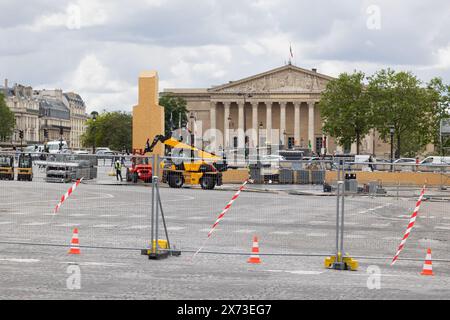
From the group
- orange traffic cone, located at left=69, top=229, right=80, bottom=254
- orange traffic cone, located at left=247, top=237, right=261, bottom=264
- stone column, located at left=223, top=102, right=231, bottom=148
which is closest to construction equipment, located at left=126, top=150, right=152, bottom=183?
orange traffic cone, located at left=69, top=229, right=80, bottom=254

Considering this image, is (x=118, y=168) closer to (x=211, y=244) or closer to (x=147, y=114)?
(x=211, y=244)

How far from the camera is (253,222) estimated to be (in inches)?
793

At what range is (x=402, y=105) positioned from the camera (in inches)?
4614

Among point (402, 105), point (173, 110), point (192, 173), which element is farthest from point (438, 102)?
point (192, 173)

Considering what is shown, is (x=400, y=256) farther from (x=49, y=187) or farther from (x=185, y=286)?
(x=49, y=187)

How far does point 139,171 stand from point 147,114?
42033 millimetres

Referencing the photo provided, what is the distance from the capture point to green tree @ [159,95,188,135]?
153500 millimetres

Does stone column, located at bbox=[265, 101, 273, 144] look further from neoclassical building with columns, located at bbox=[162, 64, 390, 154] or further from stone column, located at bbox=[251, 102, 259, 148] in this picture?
stone column, located at bbox=[251, 102, 259, 148]

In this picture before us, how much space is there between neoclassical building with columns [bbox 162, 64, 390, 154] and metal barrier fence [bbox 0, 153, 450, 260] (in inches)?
5542

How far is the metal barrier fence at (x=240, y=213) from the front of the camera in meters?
20.1

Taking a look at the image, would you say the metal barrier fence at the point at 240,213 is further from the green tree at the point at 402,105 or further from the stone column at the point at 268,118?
the stone column at the point at 268,118

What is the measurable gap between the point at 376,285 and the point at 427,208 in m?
8.15

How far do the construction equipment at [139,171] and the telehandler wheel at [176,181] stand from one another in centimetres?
1073

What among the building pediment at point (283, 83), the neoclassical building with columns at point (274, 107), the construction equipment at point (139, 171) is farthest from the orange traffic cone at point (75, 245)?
the building pediment at point (283, 83)
